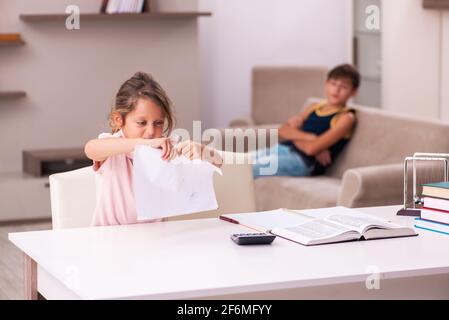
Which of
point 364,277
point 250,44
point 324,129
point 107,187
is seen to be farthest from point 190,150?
point 250,44

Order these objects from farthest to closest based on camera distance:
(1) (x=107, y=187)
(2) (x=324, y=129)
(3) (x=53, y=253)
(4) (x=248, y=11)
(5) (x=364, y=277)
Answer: (4) (x=248, y=11), (2) (x=324, y=129), (1) (x=107, y=187), (3) (x=53, y=253), (5) (x=364, y=277)

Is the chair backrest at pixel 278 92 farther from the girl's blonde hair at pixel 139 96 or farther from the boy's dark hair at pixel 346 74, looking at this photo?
the girl's blonde hair at pixel 139 96

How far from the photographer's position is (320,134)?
506cm

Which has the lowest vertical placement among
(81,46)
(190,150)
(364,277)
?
(364,277)


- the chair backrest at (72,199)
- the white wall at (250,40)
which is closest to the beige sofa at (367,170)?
the chair backrest at (72,199)

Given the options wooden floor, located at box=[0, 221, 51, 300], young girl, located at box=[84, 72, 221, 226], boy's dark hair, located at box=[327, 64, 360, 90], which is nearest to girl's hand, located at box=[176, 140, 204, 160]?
young girl, located at box=[84, 72, 221, 226]

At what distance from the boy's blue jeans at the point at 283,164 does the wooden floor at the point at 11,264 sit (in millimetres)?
1331

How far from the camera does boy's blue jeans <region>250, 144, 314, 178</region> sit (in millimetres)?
5105

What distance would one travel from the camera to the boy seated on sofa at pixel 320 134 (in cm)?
497

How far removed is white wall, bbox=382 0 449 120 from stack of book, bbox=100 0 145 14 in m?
1.77

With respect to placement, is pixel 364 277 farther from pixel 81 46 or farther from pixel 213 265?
pixel 81 46

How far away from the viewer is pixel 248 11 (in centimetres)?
710

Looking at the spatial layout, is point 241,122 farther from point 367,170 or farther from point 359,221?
point 359,221

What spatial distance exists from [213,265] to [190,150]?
420mm
